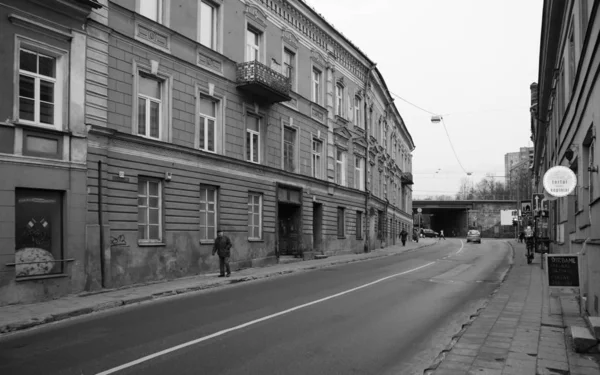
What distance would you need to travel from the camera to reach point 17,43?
1222 cm

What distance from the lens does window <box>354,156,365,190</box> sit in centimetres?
3369

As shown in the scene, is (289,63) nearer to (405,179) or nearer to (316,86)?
(316,86)

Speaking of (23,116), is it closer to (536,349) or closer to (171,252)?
(171,252)

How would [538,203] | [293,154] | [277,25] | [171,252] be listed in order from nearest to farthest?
[171,252] → [277,25] → [293,154] → [538,203]

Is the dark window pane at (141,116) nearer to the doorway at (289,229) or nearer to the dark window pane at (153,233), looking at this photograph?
the dark window pane at (153,233)

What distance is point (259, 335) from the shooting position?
8.38 m

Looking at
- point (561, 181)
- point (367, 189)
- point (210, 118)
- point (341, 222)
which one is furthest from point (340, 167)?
point (561, 181)

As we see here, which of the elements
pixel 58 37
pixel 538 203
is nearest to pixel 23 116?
pixel 58 37

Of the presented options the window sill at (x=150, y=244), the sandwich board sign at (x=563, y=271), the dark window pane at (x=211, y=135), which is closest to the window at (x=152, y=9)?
the dark window pane at (x=211, y=135)

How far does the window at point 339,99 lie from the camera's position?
30344 mm

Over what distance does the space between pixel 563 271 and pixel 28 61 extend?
12.6m

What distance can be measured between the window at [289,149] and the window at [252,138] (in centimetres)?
238

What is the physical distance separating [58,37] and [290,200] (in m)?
13.6

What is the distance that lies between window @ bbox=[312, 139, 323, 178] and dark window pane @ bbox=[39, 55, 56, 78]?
16102mm
